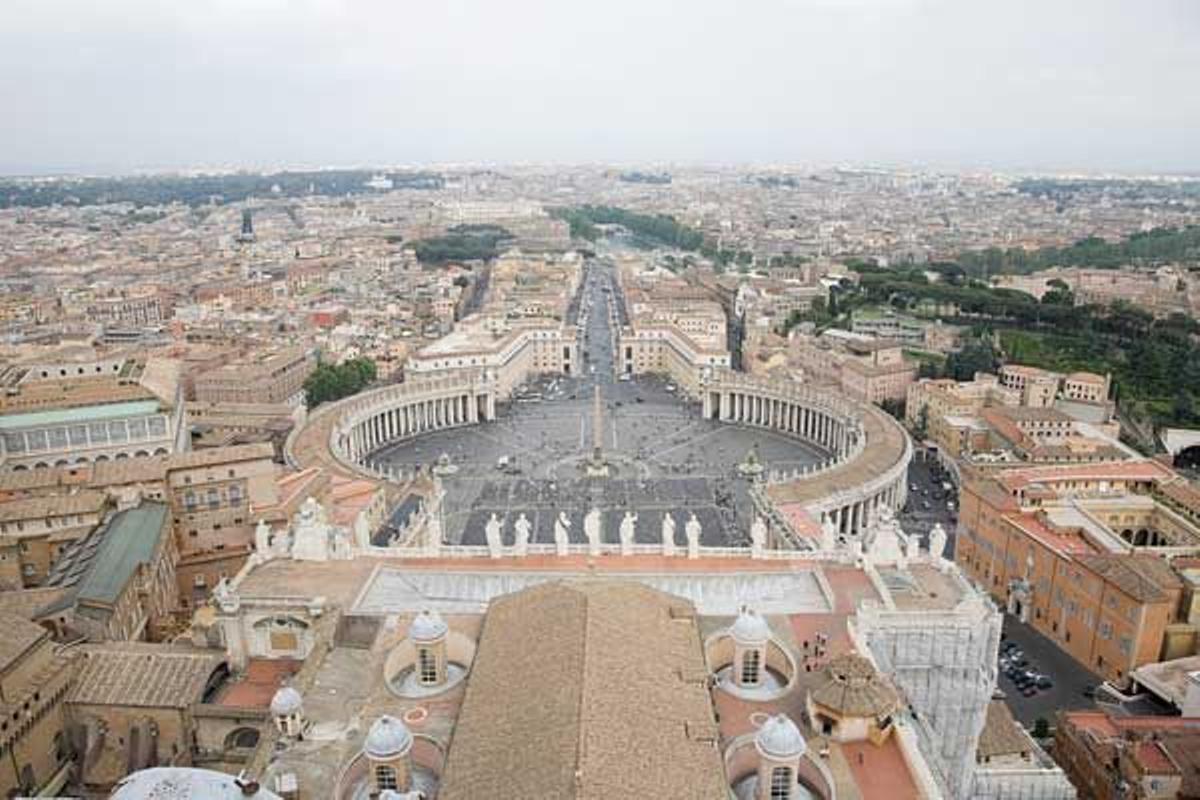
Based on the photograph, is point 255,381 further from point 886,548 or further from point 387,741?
point 387,741

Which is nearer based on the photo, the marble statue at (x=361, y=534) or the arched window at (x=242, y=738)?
the arched window at (x=242, y=738)

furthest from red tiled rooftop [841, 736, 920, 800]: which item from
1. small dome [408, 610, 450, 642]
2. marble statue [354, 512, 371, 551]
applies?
marble statue [354, 512, 371, 551]

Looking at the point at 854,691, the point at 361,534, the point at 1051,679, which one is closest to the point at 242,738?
the point at 361,534

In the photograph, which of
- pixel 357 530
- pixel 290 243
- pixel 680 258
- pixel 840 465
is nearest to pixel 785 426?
pixel 840 465

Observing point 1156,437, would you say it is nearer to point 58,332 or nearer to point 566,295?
point 566,295

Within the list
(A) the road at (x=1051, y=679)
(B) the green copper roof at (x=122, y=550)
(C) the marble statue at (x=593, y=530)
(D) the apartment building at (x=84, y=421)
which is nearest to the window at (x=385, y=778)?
→ (C) the marble statue at (x=593, y=530)

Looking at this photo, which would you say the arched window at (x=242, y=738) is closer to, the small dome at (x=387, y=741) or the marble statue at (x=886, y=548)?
the small dome at (x=387, y=741)
